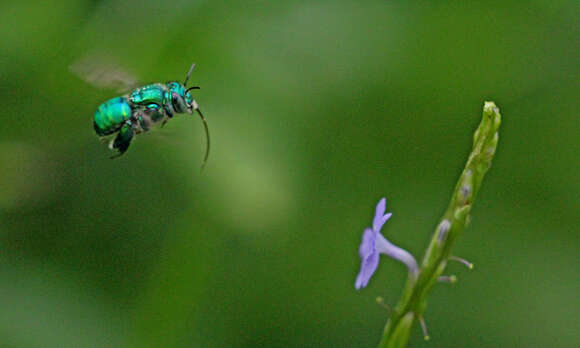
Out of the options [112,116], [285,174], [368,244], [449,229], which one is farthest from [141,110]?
[285,174]

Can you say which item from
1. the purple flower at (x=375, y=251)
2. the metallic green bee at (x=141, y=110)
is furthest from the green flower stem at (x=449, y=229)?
the metallic green bee at (x=141, y=110)

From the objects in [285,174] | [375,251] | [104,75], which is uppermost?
[104,75]

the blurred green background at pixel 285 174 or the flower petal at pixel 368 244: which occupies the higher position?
the blurred green background at pixel 285 174

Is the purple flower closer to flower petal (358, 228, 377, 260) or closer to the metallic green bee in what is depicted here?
flower petal (358, 228, 377, 260)

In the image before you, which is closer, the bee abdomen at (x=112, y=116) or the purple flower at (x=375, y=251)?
the purple flower at (x=375, y=251)

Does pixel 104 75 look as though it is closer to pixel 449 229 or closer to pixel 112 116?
pixel 112 116

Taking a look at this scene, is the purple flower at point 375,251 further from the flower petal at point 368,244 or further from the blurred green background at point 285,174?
the blurred green background at point 285,174

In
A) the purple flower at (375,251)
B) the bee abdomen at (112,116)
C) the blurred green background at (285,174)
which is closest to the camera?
the purple flower at (375,251)
